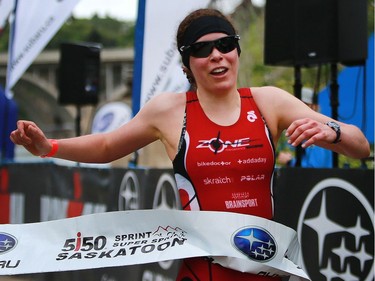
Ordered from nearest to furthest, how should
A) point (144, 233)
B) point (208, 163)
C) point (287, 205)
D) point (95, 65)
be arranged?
point (208, 163)
point (144, 233)
point (287, 205)
point (95, 65)

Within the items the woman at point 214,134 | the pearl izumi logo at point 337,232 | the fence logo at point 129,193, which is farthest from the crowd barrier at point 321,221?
the woman at point 214,134

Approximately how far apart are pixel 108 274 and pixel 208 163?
207 centimetres

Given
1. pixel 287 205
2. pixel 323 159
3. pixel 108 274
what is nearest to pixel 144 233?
pixel 108 274

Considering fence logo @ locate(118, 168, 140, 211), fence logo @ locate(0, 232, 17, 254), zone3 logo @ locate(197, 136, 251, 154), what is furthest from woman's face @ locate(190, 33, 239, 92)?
fence logo @ locate(118, 168, 140, 211)

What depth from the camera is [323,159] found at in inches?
289

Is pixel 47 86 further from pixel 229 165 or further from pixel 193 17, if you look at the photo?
pixel 229 165

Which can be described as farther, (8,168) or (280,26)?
(8,168)

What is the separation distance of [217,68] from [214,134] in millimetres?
273

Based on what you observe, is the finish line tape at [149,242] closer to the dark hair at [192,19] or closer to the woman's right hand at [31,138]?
the woman's right hand at [31,138]

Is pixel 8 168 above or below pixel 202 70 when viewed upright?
below

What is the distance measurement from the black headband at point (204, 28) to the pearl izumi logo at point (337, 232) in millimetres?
2049

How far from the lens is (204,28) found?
2.94 metres

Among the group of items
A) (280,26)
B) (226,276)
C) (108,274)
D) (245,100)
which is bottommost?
Answer: (108,274)

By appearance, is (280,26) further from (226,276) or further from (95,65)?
(95,65)
